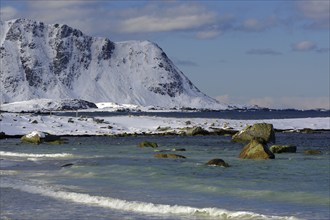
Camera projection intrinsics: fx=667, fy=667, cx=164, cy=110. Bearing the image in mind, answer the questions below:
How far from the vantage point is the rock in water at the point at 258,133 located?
66.2 meters

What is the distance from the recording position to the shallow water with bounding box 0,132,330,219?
71.4ft

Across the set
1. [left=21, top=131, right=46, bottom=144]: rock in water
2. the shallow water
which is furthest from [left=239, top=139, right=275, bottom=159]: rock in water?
[left=21, top=131, right=46, bottom=144]: rock in water

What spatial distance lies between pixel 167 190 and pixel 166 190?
0.14 feet

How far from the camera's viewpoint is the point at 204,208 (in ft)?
72.6

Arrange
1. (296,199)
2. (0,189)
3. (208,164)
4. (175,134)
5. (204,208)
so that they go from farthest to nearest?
(175,134)
(208,164)
(0,189)
(296,199)
(204,208)

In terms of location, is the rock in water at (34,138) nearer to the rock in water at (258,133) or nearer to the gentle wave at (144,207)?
the rock in water at (258,133)

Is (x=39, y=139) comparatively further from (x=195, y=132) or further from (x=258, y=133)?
(x=195, y=132)

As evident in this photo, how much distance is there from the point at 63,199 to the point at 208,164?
1419 centimetres

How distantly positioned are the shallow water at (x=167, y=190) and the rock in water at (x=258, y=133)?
2387 cm

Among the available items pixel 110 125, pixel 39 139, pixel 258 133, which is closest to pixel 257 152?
pixel 258 133

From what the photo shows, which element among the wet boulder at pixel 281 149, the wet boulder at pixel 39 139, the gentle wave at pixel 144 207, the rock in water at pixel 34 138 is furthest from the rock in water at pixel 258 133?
the gentle wave at pixel 144 207

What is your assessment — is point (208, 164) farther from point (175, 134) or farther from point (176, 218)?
point (175, 134)

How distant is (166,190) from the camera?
27.7 m

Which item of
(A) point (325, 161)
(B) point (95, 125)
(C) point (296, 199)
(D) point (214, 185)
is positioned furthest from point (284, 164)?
(B) point (95, 125)
